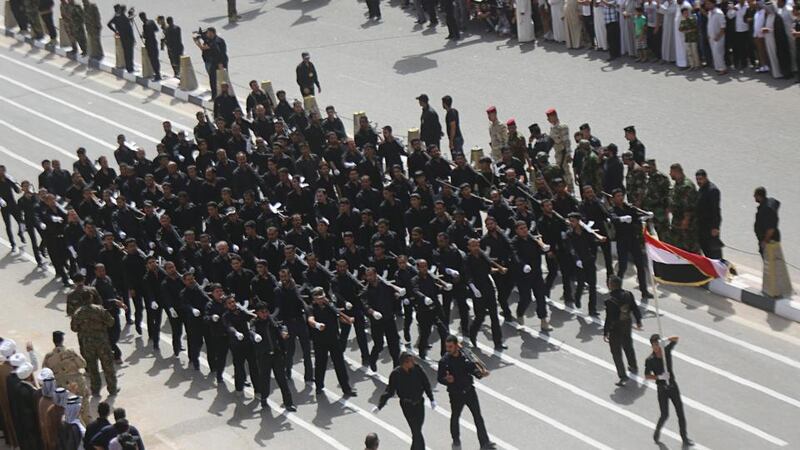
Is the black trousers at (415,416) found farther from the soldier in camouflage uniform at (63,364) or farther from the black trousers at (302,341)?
the soldier in camouflage uniform at (63,364)

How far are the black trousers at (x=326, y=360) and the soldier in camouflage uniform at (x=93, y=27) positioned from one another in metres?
18.2

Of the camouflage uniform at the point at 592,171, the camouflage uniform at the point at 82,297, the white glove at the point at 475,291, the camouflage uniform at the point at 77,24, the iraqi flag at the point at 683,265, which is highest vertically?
the camouflage uniform at the point at 77,24

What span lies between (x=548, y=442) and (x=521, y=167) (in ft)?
22.4

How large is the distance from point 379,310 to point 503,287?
1.94m

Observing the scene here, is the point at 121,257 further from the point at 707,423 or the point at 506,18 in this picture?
the point at 506,18

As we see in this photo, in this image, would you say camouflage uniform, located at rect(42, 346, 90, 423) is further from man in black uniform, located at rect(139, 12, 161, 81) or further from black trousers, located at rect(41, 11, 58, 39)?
black trousers, located at rect(41, 11, 58, 39)

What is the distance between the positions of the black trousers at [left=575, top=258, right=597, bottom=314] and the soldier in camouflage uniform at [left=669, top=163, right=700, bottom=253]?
1.68 m

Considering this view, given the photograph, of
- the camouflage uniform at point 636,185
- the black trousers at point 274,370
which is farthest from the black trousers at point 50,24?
the black trousers at point 274,370

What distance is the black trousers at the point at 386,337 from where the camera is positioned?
2017cm

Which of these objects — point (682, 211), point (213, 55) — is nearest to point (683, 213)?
point (682, 211)

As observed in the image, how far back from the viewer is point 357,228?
22672mm

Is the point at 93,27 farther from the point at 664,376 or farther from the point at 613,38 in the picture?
the point at 664,376

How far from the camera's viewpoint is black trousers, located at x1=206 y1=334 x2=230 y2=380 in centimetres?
2031

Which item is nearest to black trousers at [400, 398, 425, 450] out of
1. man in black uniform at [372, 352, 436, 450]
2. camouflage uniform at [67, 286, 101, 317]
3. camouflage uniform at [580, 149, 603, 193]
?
man in black uniform at [372, 352, 436, 450]
